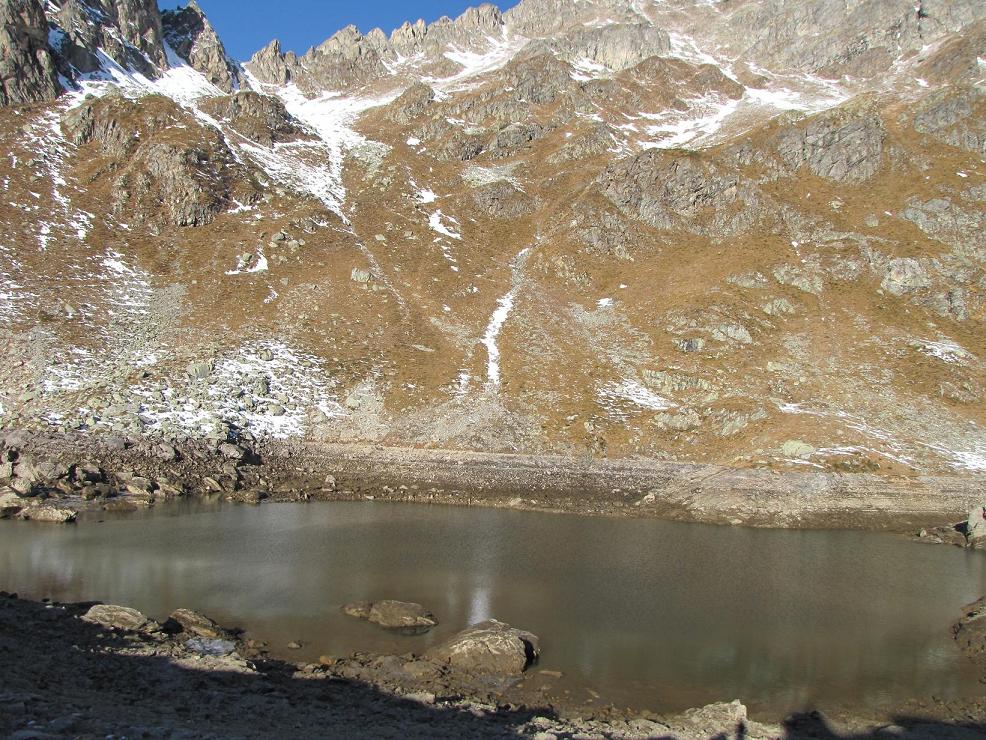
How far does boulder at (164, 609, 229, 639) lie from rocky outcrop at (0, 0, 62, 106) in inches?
3877

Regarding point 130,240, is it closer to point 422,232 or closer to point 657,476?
point 422,232

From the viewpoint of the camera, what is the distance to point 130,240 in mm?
79250

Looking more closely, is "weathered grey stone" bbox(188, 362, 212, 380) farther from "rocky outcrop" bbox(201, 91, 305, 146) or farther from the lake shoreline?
"rocky outcrop" bbox(201, 91, 305, 146)

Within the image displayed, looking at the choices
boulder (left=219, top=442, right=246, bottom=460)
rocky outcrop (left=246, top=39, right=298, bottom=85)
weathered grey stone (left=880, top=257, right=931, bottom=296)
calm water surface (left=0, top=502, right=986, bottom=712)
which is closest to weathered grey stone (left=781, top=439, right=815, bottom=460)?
calm water surface (left=0, top=502, right=986, bottom=712)

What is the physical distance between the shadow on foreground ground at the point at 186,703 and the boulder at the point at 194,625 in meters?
1.70

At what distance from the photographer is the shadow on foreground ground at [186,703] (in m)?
14.7

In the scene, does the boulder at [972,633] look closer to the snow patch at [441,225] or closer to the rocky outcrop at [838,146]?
the snow patch at [441,225]

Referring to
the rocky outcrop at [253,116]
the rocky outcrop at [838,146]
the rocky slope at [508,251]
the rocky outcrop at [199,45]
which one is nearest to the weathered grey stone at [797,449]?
the rocky slope at [508,251]

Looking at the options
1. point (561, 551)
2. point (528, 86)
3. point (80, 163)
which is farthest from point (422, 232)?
point (561, 551)

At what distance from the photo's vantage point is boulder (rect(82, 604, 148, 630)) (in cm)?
2361

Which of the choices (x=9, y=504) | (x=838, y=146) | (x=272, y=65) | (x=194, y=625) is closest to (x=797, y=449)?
(x=194, y=625)

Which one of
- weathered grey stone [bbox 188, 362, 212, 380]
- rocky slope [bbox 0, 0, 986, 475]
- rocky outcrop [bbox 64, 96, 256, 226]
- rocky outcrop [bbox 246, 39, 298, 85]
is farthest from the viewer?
rocky outcrop [bbox 246, 39, 298, 85]

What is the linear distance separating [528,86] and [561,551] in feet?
385

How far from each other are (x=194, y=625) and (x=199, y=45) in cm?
14094
